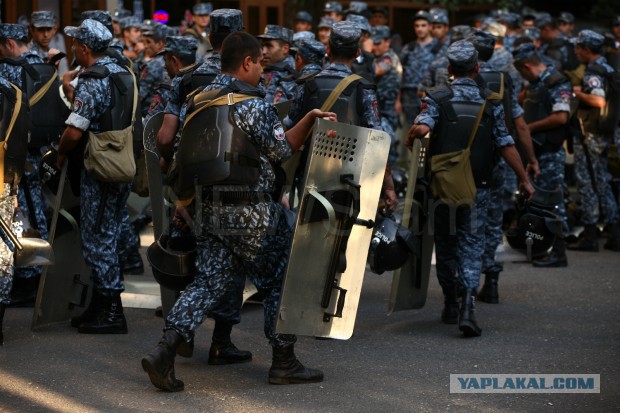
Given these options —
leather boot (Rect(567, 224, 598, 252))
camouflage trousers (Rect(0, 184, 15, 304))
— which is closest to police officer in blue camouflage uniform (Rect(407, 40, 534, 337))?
camouflage trousers (Rect(0, 184, 15, 304))

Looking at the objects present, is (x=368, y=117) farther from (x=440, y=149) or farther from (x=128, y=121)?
(x=128, y=121)

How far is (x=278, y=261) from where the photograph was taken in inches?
243

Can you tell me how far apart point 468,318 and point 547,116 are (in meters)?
3.42

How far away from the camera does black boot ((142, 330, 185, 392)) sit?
19.3ft

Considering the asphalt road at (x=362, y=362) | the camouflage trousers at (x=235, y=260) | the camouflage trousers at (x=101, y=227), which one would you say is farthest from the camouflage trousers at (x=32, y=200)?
the camouflage trousers at (x=235, y=260)

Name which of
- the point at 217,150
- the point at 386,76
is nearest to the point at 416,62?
the point at 386,76

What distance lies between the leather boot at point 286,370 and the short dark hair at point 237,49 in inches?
59.3

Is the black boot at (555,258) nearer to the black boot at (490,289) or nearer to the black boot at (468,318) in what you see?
the black boot at (490,289)

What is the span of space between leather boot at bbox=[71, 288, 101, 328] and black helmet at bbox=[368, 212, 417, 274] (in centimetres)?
182

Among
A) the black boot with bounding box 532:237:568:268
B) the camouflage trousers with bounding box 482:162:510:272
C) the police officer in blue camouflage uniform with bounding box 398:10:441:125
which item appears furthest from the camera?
the police officer in blue camouflage uniform with bounding box 398:10:441:125

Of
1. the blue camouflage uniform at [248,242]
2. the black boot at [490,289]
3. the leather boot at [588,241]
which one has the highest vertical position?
the blue camouflage uniform at [248,242]

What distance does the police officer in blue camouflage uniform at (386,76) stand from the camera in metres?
13.9

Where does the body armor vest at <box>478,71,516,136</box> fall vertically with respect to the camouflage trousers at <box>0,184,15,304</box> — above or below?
above

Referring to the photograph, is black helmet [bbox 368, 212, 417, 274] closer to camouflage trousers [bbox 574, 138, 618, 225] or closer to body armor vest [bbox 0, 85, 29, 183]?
body armor vest [bbox 0, 85, 29, 183]
